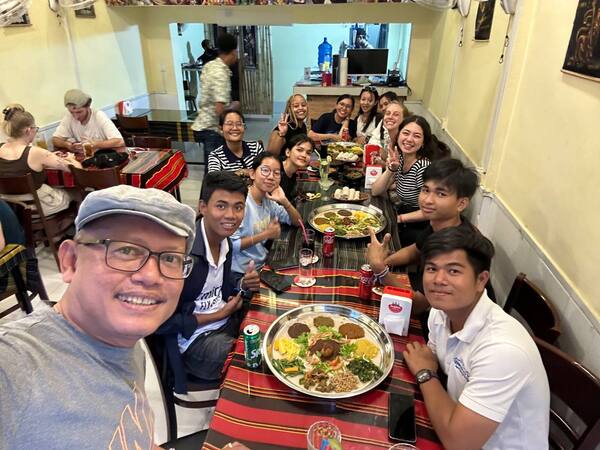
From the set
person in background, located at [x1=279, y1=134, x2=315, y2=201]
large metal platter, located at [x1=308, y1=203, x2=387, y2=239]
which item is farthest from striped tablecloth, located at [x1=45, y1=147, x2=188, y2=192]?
large metal platter, located at [x1=308, y1=203, x2=387, y2=239]

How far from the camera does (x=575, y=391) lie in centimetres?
119

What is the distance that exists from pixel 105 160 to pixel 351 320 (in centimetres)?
278

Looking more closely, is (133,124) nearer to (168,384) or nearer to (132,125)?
(132,125)

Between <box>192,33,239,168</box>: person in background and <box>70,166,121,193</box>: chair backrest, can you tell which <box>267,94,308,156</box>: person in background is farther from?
<box>70,166,121,193</box>: chair backrest

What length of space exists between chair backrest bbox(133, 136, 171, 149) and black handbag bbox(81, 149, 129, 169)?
61cm

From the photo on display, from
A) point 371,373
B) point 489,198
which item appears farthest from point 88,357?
point 489,198

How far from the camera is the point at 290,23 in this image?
5531 mm

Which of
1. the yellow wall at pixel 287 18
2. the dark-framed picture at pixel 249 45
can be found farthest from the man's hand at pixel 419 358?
the dark-framed picture at pixel 249 45

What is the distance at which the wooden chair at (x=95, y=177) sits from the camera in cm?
297

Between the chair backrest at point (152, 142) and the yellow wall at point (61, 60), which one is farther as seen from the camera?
the chair backrest at point (152, 142)

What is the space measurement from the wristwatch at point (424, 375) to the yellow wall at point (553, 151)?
773 mm

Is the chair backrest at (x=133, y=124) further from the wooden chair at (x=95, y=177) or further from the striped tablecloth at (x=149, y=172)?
the wooden chair at (x=95, y=177)

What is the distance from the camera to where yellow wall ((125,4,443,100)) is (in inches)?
210

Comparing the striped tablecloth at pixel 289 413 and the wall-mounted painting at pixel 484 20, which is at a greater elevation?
the wall-mounted painting at pixel 484 20
